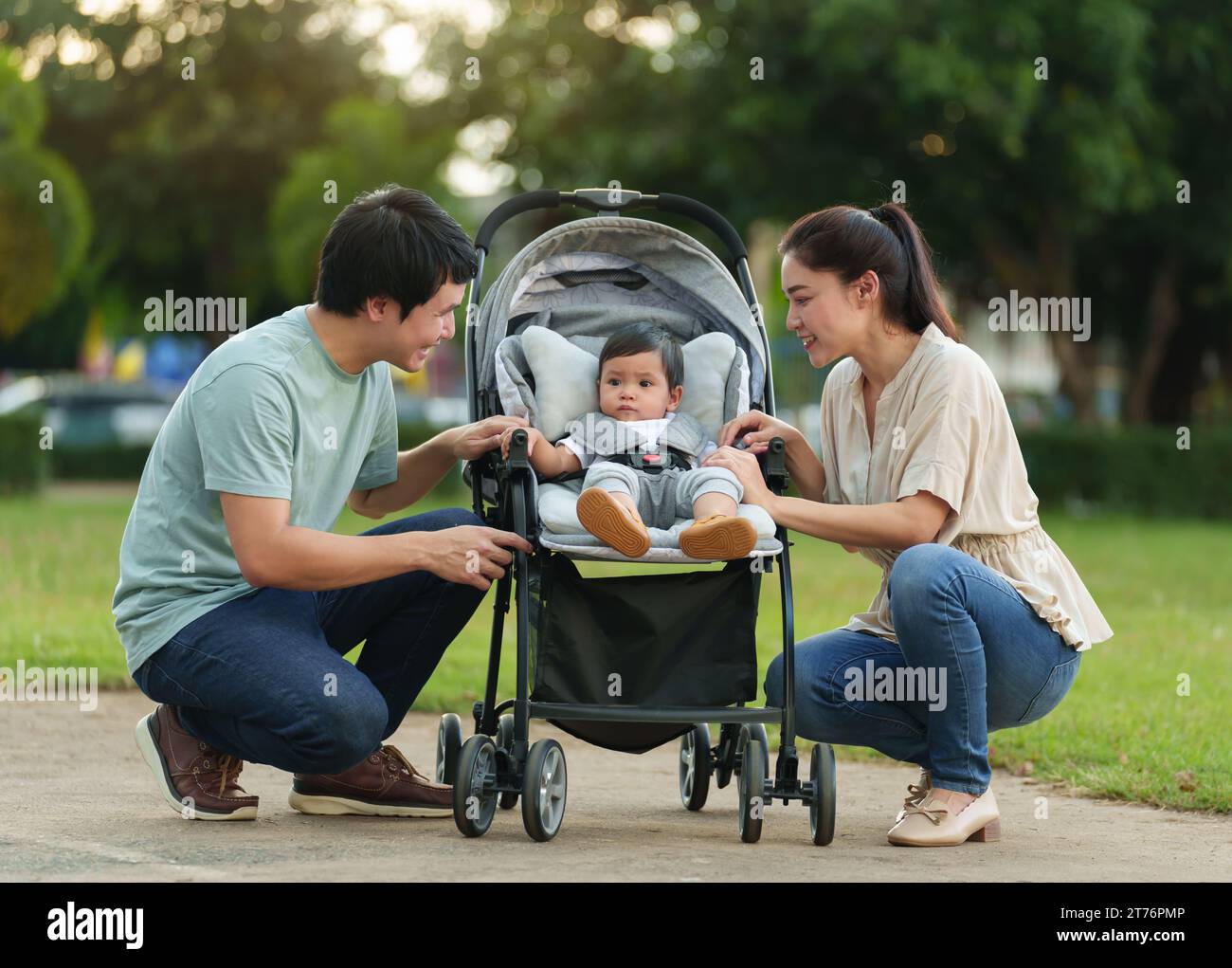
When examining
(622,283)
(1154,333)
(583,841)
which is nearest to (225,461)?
(583,841)

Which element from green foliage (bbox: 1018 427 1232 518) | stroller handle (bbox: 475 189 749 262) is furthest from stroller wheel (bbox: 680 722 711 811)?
green foliage (bbox: 1018 427 1232 518)

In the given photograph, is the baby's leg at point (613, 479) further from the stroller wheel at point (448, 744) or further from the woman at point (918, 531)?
the stroller wheel at point (448, 744)

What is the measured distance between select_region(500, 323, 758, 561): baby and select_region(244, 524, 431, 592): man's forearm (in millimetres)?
381

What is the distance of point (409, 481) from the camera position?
4930mm

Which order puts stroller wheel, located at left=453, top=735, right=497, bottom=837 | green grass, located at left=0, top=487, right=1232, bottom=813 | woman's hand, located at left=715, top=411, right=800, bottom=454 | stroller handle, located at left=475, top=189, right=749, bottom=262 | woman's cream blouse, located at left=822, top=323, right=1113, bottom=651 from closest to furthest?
stroller wheel, located at left=453, top=735, right=497, bottom=837 → woman's cream blouse, located at left=822, top=323, right=1113, bottom=651 → woman's hand, located at left=715, top=411, right=800, bottom=454 → stroller handle, located at left=475, top=189, right=749, bottom=262 → green grass, located at left=0, top=487, right=1232, bottom=813

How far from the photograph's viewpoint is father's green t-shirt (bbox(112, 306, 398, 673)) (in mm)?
4195

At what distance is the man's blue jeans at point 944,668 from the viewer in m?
4.28

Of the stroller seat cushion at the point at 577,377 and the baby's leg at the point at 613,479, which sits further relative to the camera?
the stroller seat cushion at the point at 577,377

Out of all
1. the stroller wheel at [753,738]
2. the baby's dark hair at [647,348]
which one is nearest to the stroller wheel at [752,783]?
the stroller wheel at [753,738]

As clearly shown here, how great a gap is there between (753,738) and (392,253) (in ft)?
5.27

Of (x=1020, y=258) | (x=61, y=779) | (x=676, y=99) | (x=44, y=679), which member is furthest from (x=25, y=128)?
(x=61, y=779)

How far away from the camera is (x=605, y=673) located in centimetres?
430

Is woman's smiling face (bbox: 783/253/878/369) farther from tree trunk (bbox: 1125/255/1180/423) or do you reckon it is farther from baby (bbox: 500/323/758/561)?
tree trunk (bbox: 1125/255/1180/423)

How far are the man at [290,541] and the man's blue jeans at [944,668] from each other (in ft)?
3.22
